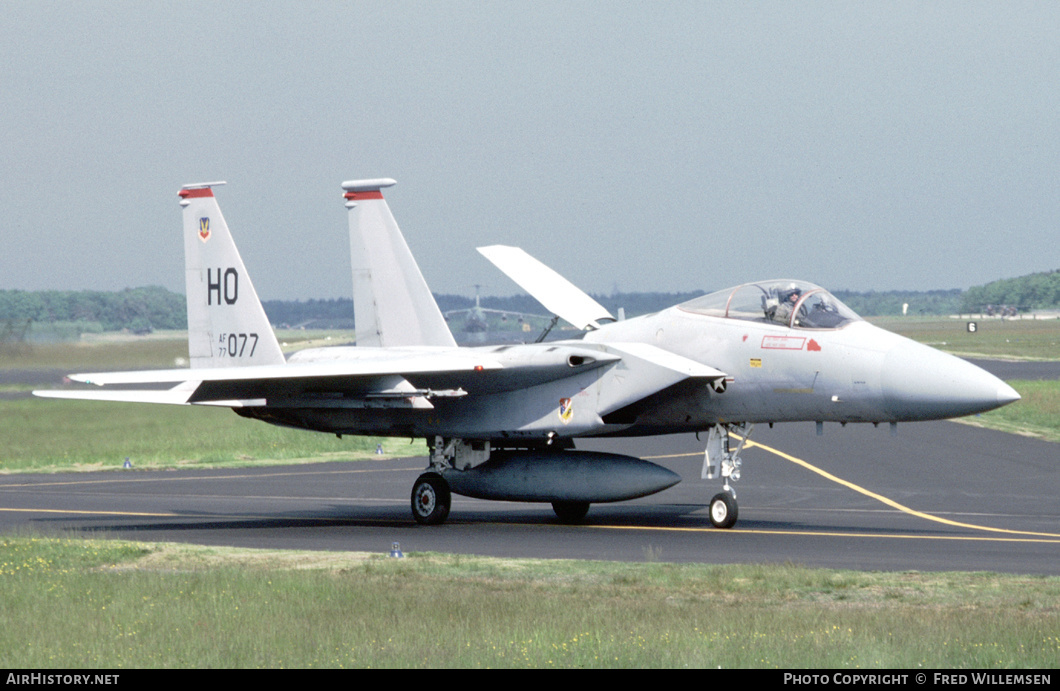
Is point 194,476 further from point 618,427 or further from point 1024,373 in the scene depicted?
point 1024,373

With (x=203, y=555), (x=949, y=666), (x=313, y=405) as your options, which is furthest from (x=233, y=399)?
(x=949, y=666)

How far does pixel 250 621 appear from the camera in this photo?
32.1 feet

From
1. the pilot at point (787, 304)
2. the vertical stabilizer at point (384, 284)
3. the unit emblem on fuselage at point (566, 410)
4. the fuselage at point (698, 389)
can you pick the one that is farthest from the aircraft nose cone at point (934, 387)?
the vertical stabilizer at point (384, 284)

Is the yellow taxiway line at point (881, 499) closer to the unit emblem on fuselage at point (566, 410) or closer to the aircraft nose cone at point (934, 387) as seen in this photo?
the aircraft nose cone at point (934, 387)

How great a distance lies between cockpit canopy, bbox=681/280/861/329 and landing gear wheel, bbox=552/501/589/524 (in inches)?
139

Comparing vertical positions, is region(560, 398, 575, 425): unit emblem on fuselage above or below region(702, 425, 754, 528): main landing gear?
above

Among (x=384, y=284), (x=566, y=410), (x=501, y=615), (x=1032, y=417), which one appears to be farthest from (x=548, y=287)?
(x=1032, y=417)

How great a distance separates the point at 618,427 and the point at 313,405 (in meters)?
4.37

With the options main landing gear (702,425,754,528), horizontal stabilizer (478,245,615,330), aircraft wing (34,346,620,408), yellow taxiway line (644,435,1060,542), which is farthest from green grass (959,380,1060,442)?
aircraft wing (34,346,620,408)

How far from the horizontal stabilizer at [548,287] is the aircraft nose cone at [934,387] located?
5.00m

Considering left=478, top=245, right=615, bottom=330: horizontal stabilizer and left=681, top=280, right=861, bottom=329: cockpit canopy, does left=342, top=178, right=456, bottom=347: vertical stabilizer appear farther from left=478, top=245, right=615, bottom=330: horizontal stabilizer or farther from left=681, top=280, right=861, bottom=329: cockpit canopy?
left=681, top=280, right=861, bottom=329: cockpit canopy

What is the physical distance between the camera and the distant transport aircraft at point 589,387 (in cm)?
1510

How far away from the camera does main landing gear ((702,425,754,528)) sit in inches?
642

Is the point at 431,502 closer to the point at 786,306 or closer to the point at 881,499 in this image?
the point at 786,306
